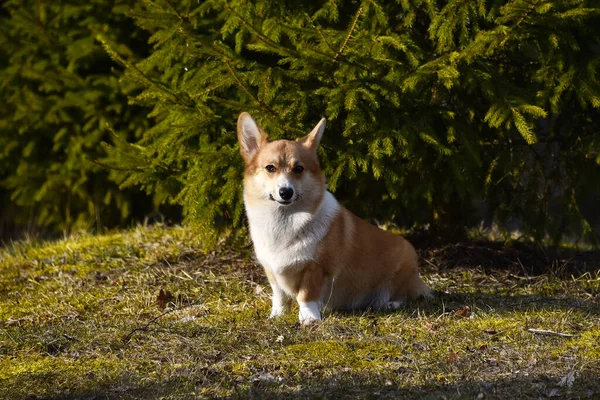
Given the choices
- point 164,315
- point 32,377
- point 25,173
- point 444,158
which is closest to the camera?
point 32,377

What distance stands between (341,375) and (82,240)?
4.36m

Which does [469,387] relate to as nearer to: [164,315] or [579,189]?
[164,315]

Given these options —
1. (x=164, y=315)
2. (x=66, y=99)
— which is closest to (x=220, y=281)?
(x=164, y=315)

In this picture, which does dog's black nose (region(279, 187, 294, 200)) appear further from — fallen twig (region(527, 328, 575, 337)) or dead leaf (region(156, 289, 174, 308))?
fallen twig (region(527, 328, 575, 337))

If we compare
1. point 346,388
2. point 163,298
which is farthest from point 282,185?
point 163,298

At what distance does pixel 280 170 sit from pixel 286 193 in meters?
0.18

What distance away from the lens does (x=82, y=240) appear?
24.7 ft

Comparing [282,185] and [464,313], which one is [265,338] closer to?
[282,185]

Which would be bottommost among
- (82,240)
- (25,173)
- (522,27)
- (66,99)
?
(82,240)

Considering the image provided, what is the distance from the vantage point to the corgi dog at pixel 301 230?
4625 millimetres

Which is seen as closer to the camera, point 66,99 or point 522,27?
point 522,27

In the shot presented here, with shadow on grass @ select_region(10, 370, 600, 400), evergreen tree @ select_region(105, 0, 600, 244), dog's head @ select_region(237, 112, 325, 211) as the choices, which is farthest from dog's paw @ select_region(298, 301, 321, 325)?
evergreen tree @ select_region(105, 0, 600, 244)

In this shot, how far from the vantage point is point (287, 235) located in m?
4.71

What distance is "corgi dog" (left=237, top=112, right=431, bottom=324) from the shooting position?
4.62 metres
